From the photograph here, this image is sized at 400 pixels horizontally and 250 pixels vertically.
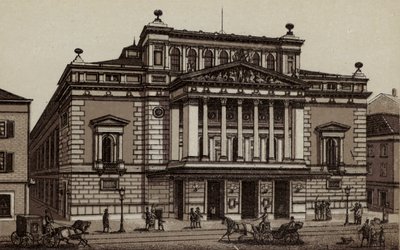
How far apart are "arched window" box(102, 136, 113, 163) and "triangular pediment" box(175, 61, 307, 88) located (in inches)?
140

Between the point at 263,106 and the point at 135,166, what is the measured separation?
226 inches

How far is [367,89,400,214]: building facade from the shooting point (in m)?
25.1

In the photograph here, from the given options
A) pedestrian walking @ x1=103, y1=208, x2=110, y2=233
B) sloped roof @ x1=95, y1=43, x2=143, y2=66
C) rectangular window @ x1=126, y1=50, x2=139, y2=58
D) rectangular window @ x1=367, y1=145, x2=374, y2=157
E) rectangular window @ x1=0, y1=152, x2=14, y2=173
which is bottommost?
pedestrian walking @ x1=103, y1=208, x2=110, y2=233

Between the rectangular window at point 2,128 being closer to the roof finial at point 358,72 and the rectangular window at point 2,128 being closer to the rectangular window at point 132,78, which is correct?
the rectangular window at point 132,78

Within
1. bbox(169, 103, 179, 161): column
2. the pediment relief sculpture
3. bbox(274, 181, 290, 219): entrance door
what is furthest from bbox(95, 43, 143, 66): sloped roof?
bbox(274, 181, 290, 219): entrance door

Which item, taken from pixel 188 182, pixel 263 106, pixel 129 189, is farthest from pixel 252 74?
pixel 129 189

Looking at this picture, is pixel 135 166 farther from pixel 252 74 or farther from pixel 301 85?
pixel 301 85

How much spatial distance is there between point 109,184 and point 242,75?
6.81 m

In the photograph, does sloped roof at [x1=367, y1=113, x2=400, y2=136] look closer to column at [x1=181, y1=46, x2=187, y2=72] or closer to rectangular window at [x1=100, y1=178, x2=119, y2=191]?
column at [x1=181, y1=46, x2=187, y2=72]

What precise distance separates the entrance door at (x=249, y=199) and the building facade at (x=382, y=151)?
16.1ft

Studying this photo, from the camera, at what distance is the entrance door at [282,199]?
81.9 ft

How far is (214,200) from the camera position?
81.3ft

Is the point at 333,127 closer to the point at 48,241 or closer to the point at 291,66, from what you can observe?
the point at 291,66

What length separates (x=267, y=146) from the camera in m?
25.5
